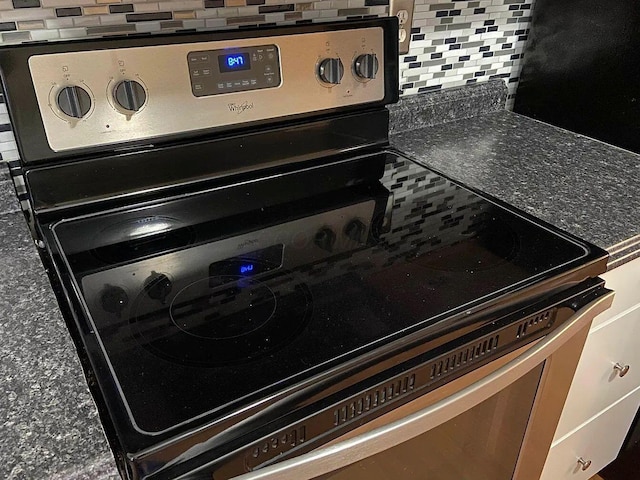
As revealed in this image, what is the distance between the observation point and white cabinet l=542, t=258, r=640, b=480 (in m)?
0.94

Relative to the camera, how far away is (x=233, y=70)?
908mm

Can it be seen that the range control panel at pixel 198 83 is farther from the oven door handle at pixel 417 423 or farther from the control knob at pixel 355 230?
the oven door handle at pixel 417 423

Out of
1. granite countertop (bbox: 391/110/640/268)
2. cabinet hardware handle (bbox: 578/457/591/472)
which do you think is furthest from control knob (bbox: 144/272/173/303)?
cabinet hardware handle (bbox: 578/457/591/472)

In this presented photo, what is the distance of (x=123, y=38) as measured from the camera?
819mm

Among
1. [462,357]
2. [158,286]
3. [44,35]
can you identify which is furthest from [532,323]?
[44,35]

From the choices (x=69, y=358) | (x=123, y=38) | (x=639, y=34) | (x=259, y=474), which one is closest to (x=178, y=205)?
(x=123, y=38)

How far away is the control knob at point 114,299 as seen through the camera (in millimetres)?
667

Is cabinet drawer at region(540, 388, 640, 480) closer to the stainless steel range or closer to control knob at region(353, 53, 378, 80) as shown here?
the stainless steel range

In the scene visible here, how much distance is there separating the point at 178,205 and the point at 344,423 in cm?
49

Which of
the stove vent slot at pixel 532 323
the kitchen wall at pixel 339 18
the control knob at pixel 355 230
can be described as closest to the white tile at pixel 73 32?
the kitchen wall at pixel 339 18

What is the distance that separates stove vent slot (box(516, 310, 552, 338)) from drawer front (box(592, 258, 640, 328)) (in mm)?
182

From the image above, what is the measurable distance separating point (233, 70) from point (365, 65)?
0.81 ft

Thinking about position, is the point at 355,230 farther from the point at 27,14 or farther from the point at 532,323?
the point at 27,14

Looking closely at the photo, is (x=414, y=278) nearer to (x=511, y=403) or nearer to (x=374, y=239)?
(x=374, y=239)
